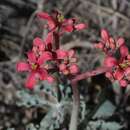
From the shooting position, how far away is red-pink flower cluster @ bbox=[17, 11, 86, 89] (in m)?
2.27

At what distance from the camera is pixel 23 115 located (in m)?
3.88

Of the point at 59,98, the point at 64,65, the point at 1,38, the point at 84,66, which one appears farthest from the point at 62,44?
the point at 64,65

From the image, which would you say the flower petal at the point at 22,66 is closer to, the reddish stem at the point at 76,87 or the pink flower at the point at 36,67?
the pink flower at the point at 36,67

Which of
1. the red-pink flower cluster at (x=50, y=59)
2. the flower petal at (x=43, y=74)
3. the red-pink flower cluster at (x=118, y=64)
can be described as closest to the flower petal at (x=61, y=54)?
the red-pink flower cluster at (x=50, y=59)

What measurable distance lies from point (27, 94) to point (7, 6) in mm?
1623

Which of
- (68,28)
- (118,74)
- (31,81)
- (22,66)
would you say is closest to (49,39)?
(68,28)

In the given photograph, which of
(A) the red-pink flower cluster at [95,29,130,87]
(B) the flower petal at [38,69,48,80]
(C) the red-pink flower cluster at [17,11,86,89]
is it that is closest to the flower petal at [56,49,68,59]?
(C) the red-pink flower cluster at [17,11,86,89]

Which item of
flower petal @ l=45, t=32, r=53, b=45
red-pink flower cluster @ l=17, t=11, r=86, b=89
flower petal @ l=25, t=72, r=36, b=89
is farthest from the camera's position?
flower petal @ l=45, t=32, r=53, b=45

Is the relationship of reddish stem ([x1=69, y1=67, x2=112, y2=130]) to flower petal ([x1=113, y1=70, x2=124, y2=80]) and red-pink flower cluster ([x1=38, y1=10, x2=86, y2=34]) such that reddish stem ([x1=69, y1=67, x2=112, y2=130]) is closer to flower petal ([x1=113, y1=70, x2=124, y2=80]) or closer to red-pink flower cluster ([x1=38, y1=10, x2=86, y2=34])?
flower petal ([x1=113, y1=70, x2=124, y2=80])

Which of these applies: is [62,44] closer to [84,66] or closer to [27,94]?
[84,66]

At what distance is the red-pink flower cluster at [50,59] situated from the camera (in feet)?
7.44

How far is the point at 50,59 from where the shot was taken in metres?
2.29

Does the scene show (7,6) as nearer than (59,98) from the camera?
No

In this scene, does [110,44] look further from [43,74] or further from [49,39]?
[43,74]
